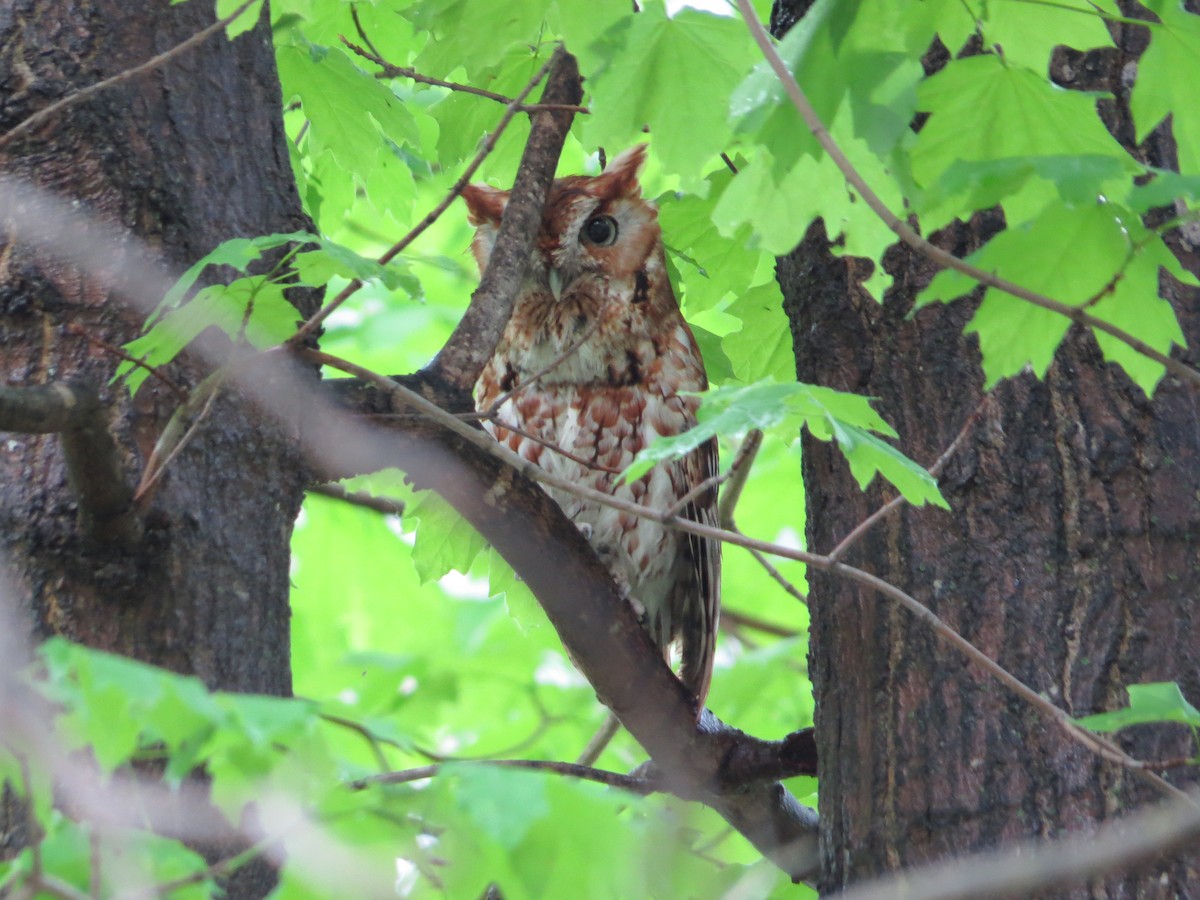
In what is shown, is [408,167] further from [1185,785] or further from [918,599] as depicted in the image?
[1185,785]

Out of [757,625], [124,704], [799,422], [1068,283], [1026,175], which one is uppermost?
[1026,175]

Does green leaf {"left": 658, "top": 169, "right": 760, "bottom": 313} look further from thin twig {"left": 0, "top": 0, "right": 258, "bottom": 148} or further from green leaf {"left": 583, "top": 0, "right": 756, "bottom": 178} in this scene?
thin twig {"left": 0, "top": 0, "right": 258, "bottom": 148}

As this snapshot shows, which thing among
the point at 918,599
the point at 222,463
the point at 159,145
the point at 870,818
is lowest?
the point at 870,818

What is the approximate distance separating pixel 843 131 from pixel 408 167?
1.60 meters

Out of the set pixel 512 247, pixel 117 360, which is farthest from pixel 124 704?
pixel 512 247

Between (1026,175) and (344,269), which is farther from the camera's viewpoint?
(344,269)

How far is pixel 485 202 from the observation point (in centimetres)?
348

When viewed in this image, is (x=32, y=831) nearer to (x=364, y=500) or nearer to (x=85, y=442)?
(x=85, y=442)

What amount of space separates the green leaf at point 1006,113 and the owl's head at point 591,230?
1.82 m

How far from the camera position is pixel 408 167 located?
9.81 ft

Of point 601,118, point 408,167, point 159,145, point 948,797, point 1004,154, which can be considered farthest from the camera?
point 408,167

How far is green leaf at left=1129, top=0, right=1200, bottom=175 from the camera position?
1.56m

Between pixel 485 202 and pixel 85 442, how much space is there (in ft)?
6.71

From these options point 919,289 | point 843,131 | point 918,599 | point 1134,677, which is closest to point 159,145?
point 843,131
